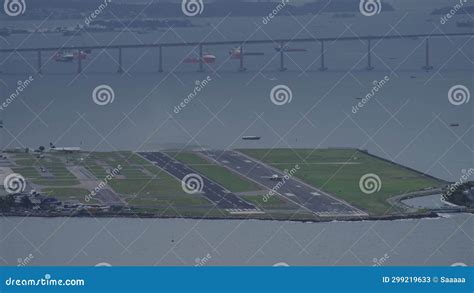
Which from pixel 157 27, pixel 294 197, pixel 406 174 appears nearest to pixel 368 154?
pixel 406 174

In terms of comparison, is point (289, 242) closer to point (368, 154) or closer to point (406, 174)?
point (406, 174)
